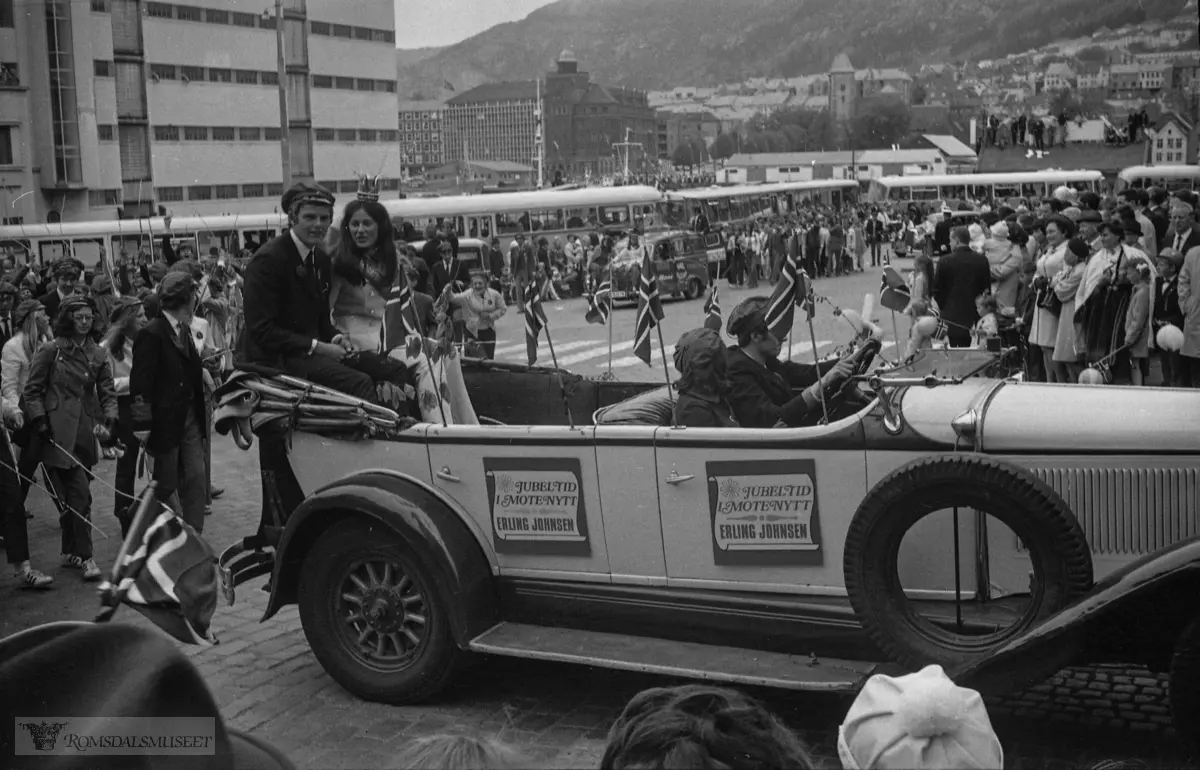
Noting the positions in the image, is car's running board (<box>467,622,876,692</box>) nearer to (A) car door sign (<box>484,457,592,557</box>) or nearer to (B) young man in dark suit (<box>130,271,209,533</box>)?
(A) car door sign (<box>484,457,592,557</box>)

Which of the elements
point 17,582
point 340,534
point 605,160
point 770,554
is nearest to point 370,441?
point 340,534

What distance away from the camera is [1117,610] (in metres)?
4.64

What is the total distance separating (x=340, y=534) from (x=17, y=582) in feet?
11.8

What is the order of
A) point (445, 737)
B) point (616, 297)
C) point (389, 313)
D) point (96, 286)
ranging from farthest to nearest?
1. point (616, 297)
2. point (96, 286)
3. point (389, 313)
4. point (445, 737)

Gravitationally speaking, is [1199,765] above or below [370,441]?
below

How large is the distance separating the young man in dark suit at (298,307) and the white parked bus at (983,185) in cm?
5170

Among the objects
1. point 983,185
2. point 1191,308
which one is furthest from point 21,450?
point 983,185

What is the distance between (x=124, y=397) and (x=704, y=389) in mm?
5429

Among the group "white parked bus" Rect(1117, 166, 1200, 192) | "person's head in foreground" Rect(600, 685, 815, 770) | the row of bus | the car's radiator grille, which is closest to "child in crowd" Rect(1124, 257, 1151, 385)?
the car's radiator grille

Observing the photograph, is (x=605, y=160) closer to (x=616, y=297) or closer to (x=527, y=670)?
(x=616, y=297)

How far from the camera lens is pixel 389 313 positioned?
6.76 metres

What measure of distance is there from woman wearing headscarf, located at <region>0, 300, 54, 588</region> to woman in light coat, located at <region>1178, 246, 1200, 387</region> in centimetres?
976

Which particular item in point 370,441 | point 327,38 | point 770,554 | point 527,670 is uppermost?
point 327,38

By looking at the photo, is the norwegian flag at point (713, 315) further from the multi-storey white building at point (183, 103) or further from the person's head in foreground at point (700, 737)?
the multi-storey white building at point (183, 103)
